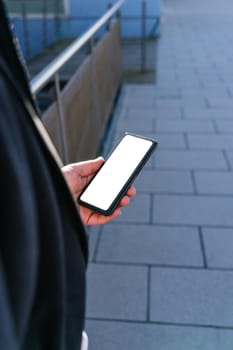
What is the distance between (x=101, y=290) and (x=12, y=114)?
1.76 metres

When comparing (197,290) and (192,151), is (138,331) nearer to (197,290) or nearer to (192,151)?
(197,290)

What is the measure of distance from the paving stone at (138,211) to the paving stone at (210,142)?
1012 mm

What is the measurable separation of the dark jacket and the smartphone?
397 millimetres

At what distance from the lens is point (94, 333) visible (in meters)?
1.88

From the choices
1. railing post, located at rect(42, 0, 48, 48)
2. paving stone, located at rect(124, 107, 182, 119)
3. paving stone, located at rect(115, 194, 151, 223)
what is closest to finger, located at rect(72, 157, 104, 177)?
paving stone, located at rect(115, 194, 151, 223)

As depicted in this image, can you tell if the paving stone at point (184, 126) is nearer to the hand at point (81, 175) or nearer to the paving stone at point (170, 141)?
the paving stone at point (170, 141)

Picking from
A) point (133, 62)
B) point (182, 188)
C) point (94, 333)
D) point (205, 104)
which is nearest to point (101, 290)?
point (94, 333)

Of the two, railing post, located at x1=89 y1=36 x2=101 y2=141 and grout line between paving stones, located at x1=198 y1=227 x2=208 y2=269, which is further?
railing post, located at x1=89 y1=36 x2=101 y2=141

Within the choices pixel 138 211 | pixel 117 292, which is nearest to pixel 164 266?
pixel 117 292

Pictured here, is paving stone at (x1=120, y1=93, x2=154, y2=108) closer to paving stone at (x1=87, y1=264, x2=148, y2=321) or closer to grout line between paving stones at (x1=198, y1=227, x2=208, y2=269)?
grout line between paving stones at (x1=198, y1=227, x2=208, y2=269)

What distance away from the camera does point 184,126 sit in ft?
13.7

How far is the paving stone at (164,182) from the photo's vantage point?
3037mm

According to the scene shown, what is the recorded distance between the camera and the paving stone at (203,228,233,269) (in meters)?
2.27

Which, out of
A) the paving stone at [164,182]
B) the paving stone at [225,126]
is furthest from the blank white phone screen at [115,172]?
the paving stone at [225,126]
